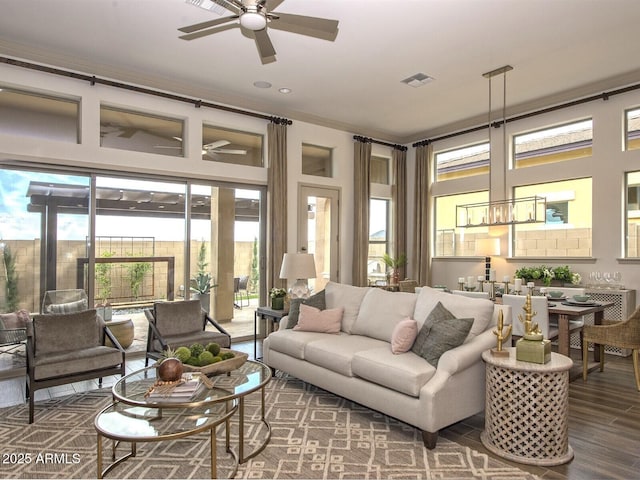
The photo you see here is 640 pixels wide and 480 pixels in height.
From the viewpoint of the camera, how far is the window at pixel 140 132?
5258mm

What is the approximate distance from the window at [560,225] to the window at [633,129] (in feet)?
2.10

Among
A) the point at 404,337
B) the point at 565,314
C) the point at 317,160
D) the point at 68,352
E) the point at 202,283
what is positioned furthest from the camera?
the point at 317,160

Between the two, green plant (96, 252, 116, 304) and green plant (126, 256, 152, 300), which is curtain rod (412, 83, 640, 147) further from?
green plant (96, 252, 116, 304)

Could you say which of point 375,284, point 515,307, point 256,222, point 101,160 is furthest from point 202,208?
point 515,307

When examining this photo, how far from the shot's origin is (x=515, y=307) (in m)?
4.52

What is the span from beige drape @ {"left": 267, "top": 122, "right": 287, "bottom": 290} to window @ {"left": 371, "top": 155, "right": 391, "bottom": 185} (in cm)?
213

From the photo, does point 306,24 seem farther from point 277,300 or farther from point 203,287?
point 203,287

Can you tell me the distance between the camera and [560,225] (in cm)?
629

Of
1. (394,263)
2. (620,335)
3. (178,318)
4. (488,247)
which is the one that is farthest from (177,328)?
(488,247)

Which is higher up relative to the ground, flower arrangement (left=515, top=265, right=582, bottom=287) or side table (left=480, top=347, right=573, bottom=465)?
flower arrangement (left=515, top=265, right=582, bottom=287)

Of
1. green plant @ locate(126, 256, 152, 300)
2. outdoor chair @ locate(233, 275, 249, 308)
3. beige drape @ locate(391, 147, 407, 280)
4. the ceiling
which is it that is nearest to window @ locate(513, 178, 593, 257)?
the ceiling

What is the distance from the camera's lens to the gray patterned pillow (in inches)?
125

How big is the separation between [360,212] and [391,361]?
444 cm

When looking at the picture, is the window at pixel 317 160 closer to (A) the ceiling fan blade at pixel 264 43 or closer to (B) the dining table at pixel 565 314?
(A) the ceiling fan blade at pixel 264 43
